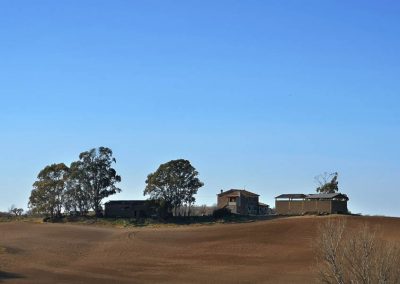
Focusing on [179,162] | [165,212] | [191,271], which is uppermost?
[179,162]

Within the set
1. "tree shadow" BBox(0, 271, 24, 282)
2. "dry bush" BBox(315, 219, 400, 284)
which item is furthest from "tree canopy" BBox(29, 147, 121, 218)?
"dry bush" BBox(315, 219, 400, 284)

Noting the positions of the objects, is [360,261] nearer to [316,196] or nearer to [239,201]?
[316,196]

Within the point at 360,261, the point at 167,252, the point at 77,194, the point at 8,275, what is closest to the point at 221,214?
the point at 77,194

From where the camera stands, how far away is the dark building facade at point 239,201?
11575 cm

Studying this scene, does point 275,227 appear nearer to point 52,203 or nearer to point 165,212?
point 165,212

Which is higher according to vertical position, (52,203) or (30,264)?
(52,203)

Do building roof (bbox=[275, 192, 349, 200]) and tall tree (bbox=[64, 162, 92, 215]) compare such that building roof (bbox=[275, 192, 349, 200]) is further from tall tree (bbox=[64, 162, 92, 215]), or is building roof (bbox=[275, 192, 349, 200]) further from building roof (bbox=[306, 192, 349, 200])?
tall tree (bbox=[64, 162, 92, 215])

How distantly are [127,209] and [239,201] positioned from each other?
66.2 feet

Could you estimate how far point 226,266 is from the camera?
6012cm

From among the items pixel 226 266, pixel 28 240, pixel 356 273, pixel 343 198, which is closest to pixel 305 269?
pixel 226 266

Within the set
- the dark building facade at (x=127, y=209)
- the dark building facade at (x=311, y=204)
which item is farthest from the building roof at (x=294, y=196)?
the dark building facade at (x=127, y=209)

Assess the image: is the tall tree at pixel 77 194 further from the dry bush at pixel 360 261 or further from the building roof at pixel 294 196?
the dry bush at pixel 360 261

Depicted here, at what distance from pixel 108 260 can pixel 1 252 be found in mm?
11093

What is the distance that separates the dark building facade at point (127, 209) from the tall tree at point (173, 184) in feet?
13.7
